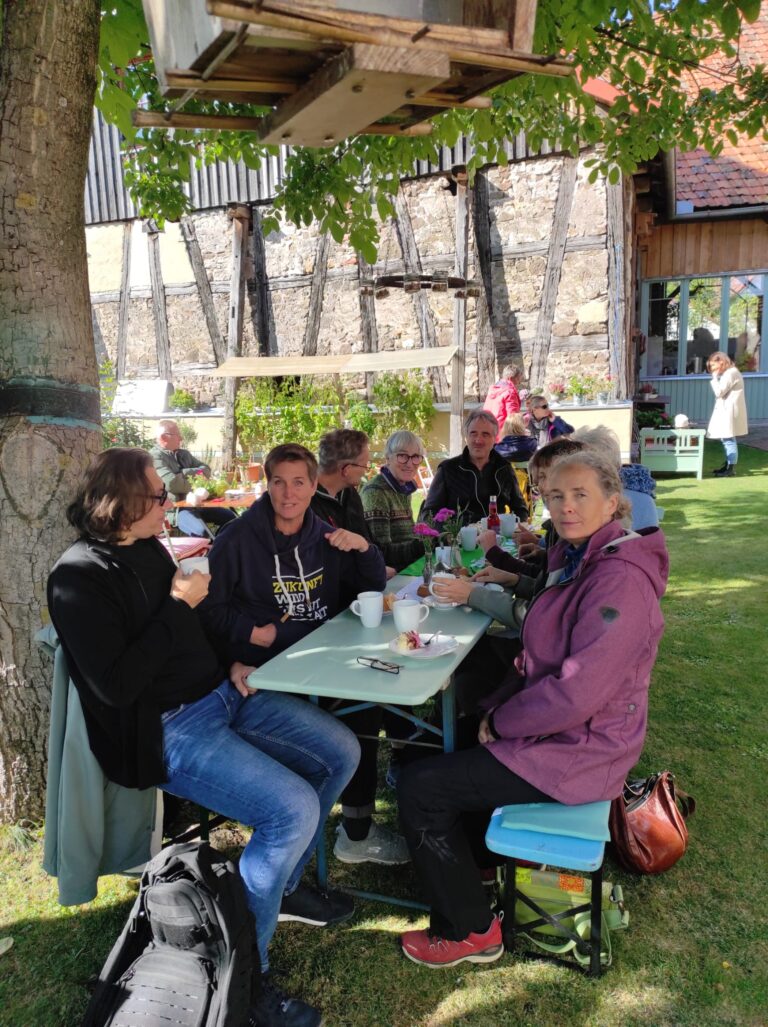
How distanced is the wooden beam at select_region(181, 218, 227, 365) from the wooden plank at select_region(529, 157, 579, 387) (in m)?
5.26

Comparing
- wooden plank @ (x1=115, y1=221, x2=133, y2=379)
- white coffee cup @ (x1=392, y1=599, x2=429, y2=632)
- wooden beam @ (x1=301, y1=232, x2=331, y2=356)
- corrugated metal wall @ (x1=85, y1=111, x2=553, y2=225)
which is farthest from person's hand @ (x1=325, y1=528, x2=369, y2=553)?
wooden plank @ (x1=115, y1=221, x2=133, y2=379)

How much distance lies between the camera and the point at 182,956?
1.89 metres

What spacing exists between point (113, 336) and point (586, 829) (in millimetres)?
13219

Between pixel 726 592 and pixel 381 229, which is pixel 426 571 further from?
pixel 381 229

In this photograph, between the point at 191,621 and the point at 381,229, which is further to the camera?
the point at 381,229

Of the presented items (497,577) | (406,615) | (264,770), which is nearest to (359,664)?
(406,615)

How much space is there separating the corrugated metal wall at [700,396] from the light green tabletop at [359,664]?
43.8ft

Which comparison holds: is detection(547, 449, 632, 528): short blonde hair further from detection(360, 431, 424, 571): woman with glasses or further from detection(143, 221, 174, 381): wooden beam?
detection(143, 221, 174, 381): wooden beam

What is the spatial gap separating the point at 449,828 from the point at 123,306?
12.8 metres

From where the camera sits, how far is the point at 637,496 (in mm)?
3520

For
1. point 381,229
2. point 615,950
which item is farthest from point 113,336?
point 615,950

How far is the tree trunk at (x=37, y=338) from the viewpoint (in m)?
2.62

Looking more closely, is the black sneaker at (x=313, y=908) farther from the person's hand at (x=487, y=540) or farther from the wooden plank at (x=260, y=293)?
the wooden plank at (x=260, y=293)

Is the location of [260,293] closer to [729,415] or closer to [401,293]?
[401,293]
